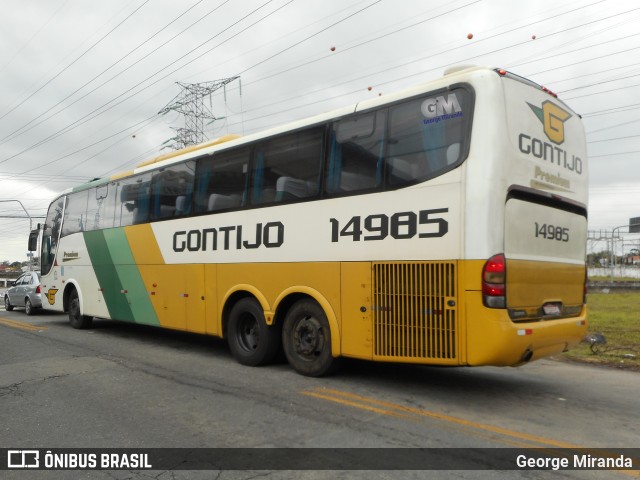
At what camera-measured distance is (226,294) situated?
8398 mm

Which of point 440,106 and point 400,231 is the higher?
point 440,106

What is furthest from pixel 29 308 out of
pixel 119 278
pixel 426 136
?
pixel 426 136

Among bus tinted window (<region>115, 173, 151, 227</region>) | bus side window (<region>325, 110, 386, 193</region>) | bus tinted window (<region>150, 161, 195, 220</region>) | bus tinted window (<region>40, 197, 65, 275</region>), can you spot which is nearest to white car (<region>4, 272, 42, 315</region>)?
bus tinted window (<region>40, 197, 65, 275</region>)

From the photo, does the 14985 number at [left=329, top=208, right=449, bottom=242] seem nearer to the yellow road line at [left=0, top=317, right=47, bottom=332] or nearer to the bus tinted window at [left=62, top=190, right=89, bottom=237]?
the bus tinted window at [left=62, top=190, right=89, bottom=237]

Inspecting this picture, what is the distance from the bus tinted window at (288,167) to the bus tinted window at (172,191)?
1.86 m

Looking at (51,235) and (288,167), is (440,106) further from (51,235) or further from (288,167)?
(51,235)

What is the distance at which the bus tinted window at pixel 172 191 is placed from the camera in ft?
30.7

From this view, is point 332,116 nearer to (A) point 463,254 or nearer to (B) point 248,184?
(B) point 248,184

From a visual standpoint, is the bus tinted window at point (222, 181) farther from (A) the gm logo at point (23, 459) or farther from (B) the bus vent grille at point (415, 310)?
(A) the gm logo at point (23, 459)

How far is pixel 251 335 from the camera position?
824cm

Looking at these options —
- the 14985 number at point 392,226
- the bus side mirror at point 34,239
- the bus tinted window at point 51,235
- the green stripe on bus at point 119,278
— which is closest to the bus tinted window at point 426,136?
the 14985 number at point 392,226

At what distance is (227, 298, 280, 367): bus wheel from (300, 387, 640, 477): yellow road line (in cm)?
151

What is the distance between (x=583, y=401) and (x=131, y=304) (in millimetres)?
8563

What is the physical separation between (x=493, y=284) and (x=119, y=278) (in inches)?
335
